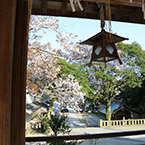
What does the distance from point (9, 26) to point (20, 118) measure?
410 mm

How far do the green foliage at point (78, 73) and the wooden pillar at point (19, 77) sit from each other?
3.90m

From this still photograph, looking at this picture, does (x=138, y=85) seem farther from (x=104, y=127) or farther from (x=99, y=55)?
(x=99, y=55)

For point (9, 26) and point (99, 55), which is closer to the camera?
point (9, 26)

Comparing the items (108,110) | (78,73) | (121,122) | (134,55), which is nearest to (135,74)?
(134,55)

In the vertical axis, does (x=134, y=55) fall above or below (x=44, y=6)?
above

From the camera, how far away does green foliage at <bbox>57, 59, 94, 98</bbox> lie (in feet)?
15.7

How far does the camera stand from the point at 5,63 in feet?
2.22

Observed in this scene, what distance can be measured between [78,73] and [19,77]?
13.8ft

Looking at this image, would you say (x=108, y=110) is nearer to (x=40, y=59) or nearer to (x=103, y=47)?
(x=40, y=59)

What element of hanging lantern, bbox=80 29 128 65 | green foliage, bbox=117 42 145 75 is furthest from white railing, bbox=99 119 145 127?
hanging lantern, bbox=80 29 128 65

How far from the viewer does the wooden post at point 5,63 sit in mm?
659

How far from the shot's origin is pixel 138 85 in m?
5.79

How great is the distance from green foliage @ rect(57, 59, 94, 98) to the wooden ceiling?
3276mm

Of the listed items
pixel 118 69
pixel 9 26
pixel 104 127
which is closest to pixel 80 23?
pixel 118 69
